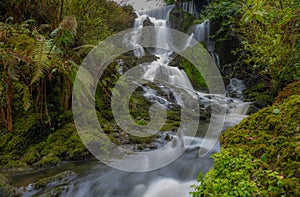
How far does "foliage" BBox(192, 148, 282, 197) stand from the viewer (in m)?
1.60

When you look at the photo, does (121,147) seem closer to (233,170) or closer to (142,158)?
(142,158)

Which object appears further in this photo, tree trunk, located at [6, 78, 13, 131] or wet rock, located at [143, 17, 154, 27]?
wet rock, located at [143, 17, 154, 27]

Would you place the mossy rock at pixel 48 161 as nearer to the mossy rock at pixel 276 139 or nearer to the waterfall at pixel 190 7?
the mossy rock at pixel 276 139

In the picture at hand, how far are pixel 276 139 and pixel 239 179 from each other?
0.66 metres

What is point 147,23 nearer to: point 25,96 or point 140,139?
point 140,139

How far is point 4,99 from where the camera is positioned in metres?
4.82

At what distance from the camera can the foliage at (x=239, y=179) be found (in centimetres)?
160

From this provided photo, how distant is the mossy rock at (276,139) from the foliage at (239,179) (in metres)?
0.09

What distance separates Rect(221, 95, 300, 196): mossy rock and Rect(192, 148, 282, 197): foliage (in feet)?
0.30

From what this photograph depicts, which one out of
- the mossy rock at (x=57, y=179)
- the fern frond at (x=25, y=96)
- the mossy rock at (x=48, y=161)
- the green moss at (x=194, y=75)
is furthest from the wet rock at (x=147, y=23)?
the mossy rock at (x=57, y=179)

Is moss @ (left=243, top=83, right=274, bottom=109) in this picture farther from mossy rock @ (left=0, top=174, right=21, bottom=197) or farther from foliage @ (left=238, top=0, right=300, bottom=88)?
mossy rock @ (left=0, top=174, right=21, bottom=197)

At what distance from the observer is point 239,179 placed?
1.68m

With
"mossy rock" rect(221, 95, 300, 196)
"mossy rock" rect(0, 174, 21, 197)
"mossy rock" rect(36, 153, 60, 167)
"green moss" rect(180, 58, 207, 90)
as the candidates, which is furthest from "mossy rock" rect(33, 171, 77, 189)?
"green moss" rect(180, 58, 207, 90)

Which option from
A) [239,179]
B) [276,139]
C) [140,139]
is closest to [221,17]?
[140,139]
